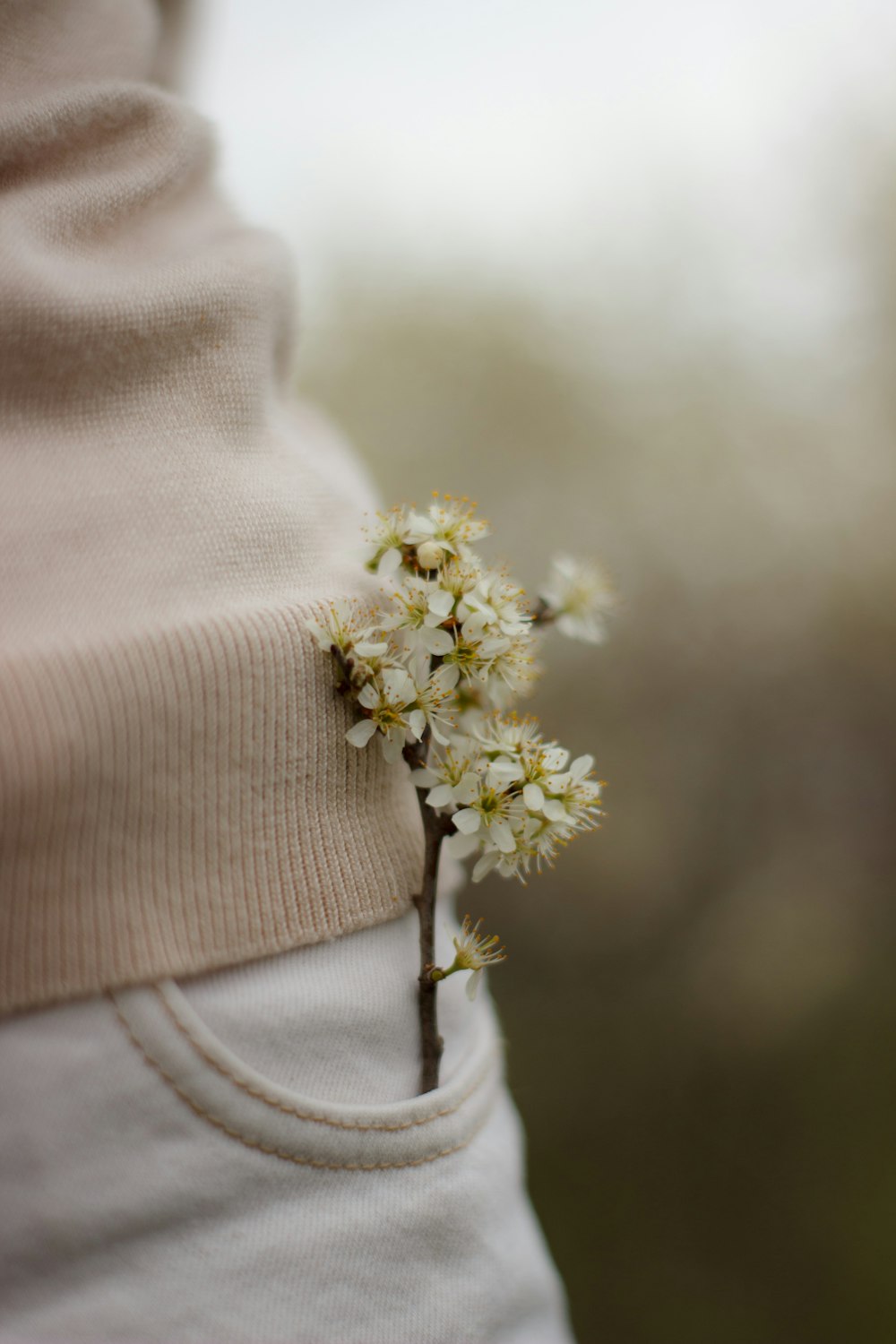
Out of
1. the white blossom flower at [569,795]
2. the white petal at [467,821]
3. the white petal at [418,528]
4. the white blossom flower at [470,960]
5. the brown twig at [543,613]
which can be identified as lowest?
the white blossom flower at [470,960]

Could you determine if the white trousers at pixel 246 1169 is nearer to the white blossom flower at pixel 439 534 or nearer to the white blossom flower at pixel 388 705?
the white blossom flower at pixel 388 705

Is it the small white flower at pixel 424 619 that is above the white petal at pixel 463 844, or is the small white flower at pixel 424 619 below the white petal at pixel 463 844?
above

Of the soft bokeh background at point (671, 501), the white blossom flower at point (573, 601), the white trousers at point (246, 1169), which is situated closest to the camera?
the white trousers at point (246, 1169)

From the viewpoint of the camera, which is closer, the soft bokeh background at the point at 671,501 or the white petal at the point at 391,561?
the white petal at the point at 391,561

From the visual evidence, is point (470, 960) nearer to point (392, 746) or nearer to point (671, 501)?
point (392, 746)

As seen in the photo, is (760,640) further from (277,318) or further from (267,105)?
(267,105)

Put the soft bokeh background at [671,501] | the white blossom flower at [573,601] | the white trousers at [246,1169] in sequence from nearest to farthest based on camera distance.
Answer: the white trousers at [246,1169] → the white blossom flower at [573,601] → the soft bokeh background at [671,501]

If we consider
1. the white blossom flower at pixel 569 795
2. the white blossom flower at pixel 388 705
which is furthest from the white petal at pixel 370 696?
the white blossom flower at pixel 569 795
